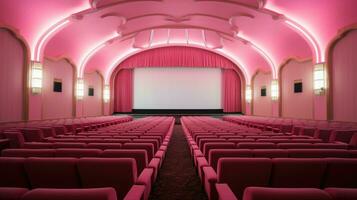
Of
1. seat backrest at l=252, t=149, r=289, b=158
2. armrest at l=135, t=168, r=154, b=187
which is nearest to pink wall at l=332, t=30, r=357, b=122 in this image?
seat backrest at l=252, t=149, r=289, b=158

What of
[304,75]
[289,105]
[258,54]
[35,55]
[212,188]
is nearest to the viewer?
[212,188]

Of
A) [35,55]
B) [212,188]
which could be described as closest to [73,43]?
[35,55]

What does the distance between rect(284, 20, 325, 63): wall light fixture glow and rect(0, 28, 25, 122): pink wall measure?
11242 millimetres

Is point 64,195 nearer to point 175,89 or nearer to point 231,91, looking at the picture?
point 175,89

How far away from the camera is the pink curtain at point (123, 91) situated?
2331 cm

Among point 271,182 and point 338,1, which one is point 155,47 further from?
point 271,182

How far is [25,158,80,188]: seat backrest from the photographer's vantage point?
7.05 ft

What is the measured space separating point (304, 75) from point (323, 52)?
2.71 meters

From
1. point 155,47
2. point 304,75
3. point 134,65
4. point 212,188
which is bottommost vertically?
point 212,188

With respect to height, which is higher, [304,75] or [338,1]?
[338,1]

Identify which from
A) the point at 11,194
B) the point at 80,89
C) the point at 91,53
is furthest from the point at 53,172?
the point at 91,53

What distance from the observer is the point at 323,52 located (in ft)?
39.4

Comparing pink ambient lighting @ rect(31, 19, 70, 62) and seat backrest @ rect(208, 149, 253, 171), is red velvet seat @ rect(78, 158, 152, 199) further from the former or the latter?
pink ambient lighting @ rect(31, 19, 70, 62)

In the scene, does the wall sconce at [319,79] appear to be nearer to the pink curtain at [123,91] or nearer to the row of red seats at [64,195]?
the row of red seats at [64,195]
